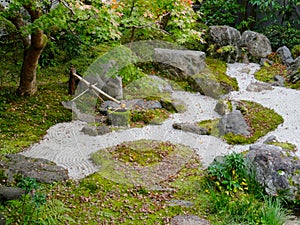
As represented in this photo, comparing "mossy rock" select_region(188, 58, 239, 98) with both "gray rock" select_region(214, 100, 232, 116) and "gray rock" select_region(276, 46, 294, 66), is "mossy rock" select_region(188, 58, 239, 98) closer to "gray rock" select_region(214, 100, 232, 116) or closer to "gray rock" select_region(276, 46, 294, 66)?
"gray rock" select_region(214, 100, 232, 116)

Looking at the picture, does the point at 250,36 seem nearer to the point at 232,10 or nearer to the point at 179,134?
the point at 232,10

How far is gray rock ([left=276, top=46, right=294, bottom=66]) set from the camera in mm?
11359

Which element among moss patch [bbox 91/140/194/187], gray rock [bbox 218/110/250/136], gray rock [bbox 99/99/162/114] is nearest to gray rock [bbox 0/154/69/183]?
moss patch [bbox 91/140/194/187]

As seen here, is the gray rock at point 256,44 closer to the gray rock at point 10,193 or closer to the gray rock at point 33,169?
the gray rock at point 33,169

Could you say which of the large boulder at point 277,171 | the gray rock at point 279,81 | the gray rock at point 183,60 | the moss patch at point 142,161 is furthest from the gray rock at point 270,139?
the gray rock at point 183,60

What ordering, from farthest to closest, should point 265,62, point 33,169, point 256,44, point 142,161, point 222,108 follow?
point 256,44 → point 265,62 → point 222,108 → point 142,161 → point 33,169

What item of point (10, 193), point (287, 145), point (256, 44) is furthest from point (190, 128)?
point (256, 44)

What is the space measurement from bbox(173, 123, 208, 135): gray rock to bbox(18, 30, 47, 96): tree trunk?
3105mm

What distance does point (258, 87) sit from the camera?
→ 31.7 ft

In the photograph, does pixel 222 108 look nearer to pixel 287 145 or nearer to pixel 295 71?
pixel 287 145

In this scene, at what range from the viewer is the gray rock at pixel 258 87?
31.5 ft

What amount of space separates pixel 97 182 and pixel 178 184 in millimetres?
1174

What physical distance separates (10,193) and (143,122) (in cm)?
374

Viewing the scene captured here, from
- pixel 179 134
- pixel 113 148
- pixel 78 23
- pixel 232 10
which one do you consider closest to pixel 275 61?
pixel 232 10
